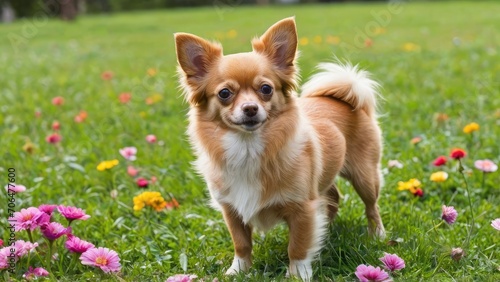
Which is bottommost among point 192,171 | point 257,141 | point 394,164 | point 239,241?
point 192,171

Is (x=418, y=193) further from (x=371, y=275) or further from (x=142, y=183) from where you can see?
(x=142, y=183)

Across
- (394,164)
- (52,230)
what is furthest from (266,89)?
(394,164)

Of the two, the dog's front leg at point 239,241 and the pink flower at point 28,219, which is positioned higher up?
the pink flower at point 28,219

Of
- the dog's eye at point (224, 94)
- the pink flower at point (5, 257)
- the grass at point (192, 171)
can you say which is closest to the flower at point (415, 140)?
the grass at point (192, 171)

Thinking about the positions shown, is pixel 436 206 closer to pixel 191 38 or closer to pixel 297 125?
pixel 297 125

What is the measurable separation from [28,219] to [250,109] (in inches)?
44.9

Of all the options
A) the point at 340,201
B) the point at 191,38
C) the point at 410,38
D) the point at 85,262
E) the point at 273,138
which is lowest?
the point at 410,38

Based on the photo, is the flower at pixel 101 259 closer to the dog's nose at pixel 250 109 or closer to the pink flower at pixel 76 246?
the pink flower at pixel 76 246

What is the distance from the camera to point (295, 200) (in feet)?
9.27

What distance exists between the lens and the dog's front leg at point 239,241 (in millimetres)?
2980

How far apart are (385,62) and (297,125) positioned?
569 cm

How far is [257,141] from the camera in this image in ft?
9.30

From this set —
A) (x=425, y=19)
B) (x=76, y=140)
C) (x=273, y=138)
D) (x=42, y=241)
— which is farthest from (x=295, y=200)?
(x=425, y=19)

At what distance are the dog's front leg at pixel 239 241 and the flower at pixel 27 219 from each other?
0.89 metres
